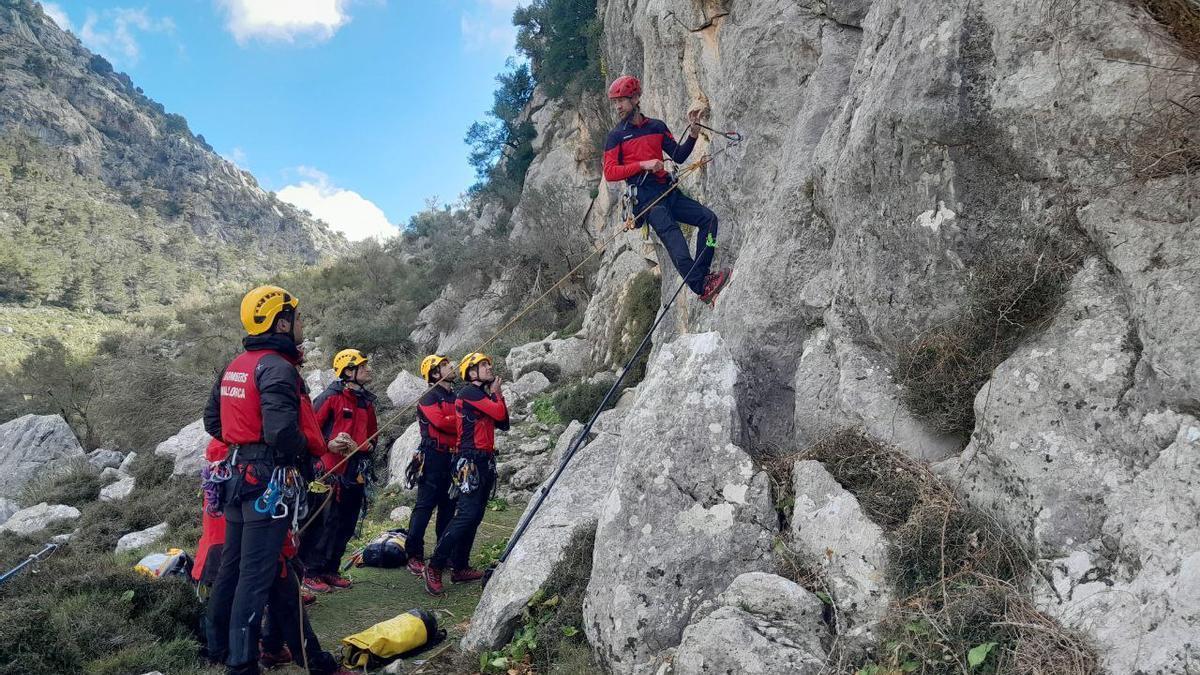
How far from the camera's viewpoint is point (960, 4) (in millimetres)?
4066

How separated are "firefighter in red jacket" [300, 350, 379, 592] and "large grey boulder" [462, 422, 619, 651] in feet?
5.83

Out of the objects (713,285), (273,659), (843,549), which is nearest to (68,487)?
(273,659)

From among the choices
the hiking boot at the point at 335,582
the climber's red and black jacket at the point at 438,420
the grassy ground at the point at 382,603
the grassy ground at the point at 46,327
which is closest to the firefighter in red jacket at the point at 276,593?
the grassy ground at the point at 382,603

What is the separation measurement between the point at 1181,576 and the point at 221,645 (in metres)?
5.16

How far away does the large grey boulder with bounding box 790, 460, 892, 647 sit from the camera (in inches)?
133

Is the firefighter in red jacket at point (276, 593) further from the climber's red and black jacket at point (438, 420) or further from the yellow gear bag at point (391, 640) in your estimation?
the climber's red and black jacket at point (438, 420)

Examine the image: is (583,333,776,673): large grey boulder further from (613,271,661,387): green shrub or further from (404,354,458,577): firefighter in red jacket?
(613,271,661,387): green shrub

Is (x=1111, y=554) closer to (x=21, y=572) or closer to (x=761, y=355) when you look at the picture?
(x=761, y=355)

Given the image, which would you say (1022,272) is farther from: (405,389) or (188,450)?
(188,450)

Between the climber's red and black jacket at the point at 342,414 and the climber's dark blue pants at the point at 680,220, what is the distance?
10.6 ft

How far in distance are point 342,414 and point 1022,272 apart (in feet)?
17.8

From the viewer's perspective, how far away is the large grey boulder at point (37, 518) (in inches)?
487

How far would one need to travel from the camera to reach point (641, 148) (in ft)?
23.6

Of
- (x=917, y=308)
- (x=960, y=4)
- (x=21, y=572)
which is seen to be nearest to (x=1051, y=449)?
(x=917, y=308)
